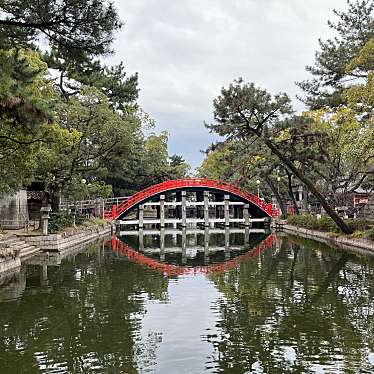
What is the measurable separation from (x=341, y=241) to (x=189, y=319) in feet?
58.3

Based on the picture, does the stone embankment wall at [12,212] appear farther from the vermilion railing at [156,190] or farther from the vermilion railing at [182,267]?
the vermilion railing at [156,190]

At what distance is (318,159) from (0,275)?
1615 cm

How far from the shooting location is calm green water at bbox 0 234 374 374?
7.41 m

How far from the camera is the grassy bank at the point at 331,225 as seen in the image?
2381cm

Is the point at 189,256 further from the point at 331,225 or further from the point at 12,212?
the point at 12,212

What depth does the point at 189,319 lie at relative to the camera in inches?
402

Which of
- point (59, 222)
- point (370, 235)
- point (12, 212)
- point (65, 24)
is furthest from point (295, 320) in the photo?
point (12, 212)

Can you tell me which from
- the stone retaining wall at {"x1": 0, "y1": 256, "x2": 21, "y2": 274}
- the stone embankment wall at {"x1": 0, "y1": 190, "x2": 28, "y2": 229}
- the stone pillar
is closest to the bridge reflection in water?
the stone pillar

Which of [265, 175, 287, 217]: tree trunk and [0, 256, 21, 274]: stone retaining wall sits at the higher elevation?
[265, 175, 287, 217]: tree trunk

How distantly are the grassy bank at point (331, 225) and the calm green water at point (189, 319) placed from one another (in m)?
6.38

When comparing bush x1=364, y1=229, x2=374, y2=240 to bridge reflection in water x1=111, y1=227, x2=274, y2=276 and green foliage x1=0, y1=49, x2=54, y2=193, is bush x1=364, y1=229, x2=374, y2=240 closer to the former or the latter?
bridge reflection in water x1=111, y1=227, x2=274, y2=276

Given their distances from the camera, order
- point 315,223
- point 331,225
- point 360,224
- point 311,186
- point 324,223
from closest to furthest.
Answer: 1. point 311,186
2. point 360,224
3. point 331,225
4. point 324,223
5. point 315,223

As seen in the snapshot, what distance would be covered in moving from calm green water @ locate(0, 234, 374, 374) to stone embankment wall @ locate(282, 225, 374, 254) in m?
4.94

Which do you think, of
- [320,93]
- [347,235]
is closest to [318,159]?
[347,235]
